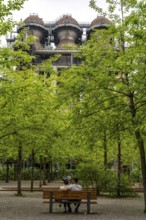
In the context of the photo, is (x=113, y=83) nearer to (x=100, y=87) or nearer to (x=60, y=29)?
(x=100, y=87)

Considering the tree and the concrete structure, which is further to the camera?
the concrete structure

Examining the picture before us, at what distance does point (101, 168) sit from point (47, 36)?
265 ft

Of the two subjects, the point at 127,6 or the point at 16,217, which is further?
the point at 127,6

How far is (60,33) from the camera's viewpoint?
314 ft

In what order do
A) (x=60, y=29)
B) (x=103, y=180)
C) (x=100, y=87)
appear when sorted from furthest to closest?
(x=60, y=29) → (x=103, y=180) → (x=100, y=87)

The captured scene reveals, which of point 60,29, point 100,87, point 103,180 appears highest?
point 60,29

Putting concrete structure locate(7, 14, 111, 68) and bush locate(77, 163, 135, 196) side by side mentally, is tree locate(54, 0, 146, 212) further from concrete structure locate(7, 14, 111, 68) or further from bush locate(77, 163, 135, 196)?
concrete structure locate(7, 14, 111, 68)

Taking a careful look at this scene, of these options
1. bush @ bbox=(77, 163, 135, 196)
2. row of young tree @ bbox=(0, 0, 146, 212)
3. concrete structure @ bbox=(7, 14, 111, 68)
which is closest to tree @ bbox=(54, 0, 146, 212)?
row of young tree @ bbox=(0, 0, 146, 212)

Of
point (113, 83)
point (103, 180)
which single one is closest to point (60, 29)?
point (103, 180)

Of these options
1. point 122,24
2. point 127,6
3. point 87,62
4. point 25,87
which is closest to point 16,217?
point 25,87

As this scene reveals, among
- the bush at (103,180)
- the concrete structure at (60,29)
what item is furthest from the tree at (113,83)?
the concrete structure at (60,29)

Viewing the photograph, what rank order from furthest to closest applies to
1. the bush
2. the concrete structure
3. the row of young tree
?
the concrete structure < the bush < the row of young tree

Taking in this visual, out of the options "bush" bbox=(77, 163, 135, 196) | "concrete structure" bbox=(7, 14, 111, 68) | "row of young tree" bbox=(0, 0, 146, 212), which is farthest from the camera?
"concrete structure" bbox=(7, 14, 111, 68)

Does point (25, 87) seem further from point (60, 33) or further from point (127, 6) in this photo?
point (60, 33)
